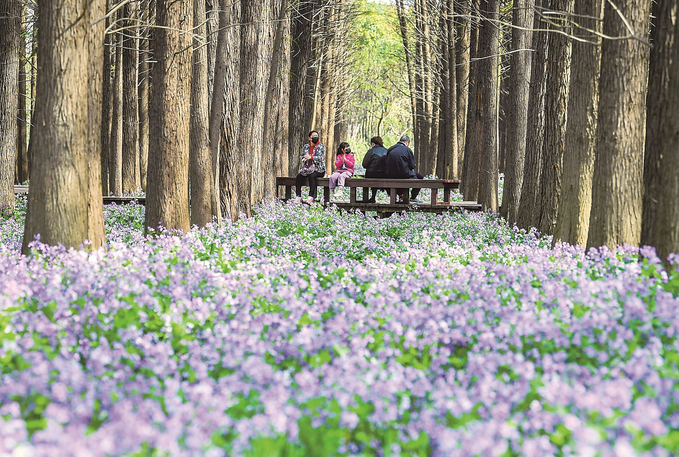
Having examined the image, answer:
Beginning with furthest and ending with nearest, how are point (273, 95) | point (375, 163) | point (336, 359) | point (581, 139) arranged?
point (273, 95) < point (375, 163) < point (581, 139) < point (336, 359)

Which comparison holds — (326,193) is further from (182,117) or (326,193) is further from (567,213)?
(567,213)

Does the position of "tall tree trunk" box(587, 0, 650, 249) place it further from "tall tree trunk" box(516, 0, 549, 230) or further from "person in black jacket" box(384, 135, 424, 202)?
"person in black jacket" box(384, 135, 424, 202)

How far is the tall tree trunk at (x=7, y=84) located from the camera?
13461 mm

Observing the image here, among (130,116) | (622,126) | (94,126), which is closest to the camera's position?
(622,126)

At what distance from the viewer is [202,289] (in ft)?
16.9

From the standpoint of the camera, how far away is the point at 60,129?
636 centimetres

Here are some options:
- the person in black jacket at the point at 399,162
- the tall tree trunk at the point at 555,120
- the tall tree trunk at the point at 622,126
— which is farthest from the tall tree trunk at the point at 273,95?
the tall tree trunk at the point at 622,126

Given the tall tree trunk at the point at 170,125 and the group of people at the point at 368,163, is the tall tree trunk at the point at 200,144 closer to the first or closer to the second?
the tall tree trunk at the point at 170,125

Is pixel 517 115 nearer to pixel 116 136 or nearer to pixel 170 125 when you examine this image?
pixel 170 125

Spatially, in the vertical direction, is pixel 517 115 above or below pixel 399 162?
above

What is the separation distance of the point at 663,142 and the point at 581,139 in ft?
7.98

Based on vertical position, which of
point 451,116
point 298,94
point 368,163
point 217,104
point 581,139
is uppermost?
point 298,94

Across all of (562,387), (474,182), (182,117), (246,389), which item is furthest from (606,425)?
(474,182)

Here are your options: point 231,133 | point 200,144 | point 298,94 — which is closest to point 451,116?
point 298,94
